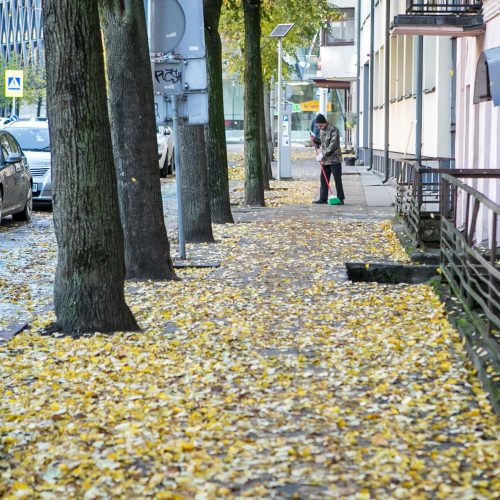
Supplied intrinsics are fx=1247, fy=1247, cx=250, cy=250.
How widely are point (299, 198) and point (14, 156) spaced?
27.1 ft

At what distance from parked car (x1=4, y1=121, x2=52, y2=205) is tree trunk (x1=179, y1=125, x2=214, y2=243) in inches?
276

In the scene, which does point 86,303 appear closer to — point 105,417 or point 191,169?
point 105,417

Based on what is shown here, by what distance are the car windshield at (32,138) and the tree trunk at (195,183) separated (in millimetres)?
9199

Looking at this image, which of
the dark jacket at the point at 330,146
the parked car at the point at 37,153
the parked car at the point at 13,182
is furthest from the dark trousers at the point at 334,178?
the parked car at the point at 13,182

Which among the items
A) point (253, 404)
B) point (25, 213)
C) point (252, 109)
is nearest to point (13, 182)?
point (25, 213)

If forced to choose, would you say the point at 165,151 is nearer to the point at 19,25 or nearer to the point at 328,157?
the point at 328,157

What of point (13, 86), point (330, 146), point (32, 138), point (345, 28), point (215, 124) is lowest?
point (330, 146)

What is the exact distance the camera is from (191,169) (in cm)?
1644

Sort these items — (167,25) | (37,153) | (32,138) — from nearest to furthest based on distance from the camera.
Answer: (167,25), (37,153), (32,138)

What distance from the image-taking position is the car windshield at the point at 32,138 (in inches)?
995

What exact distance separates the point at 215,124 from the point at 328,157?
6934 millimetres

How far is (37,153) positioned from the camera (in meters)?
24.7

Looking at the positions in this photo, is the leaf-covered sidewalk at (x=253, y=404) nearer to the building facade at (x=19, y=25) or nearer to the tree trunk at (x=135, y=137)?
the tree trunk at (x=135, y=137)

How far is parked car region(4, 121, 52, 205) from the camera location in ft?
79.2
